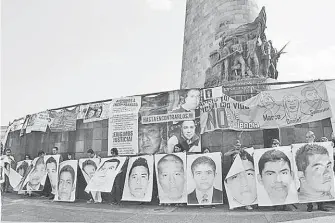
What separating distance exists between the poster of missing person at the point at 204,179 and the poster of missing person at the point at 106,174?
210 centimetres

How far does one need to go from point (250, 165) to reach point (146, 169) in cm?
275

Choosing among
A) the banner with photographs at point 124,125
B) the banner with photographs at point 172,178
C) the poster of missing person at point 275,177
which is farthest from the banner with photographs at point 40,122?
the poster of missing person at point 275,177

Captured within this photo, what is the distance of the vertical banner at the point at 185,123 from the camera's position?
8656 millimetres

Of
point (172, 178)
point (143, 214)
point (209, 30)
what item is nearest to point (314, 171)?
point (172, 178)

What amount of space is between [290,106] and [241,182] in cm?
277

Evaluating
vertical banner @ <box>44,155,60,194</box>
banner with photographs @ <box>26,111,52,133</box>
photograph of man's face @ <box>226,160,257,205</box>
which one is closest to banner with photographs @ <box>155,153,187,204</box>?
photograph of man's face @ <box>226,160,257,205</box>

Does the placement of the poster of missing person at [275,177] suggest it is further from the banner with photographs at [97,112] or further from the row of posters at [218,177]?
the banner with photographs at [97,112]

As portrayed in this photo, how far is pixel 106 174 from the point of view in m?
8.42

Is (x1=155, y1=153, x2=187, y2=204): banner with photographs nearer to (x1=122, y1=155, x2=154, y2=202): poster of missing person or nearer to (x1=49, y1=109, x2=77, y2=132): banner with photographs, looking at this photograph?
(x1=122, y1=155, x2=154, y2=202): poster of missing person

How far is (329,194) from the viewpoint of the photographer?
6516mm

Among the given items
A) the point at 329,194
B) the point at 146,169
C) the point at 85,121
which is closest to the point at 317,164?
the point at 329,194

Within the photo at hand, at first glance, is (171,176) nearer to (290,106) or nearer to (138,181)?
(138,181)

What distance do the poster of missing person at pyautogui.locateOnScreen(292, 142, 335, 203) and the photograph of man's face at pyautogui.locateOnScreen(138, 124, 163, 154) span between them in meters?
3.84

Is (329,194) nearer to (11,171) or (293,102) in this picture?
(293,102)
